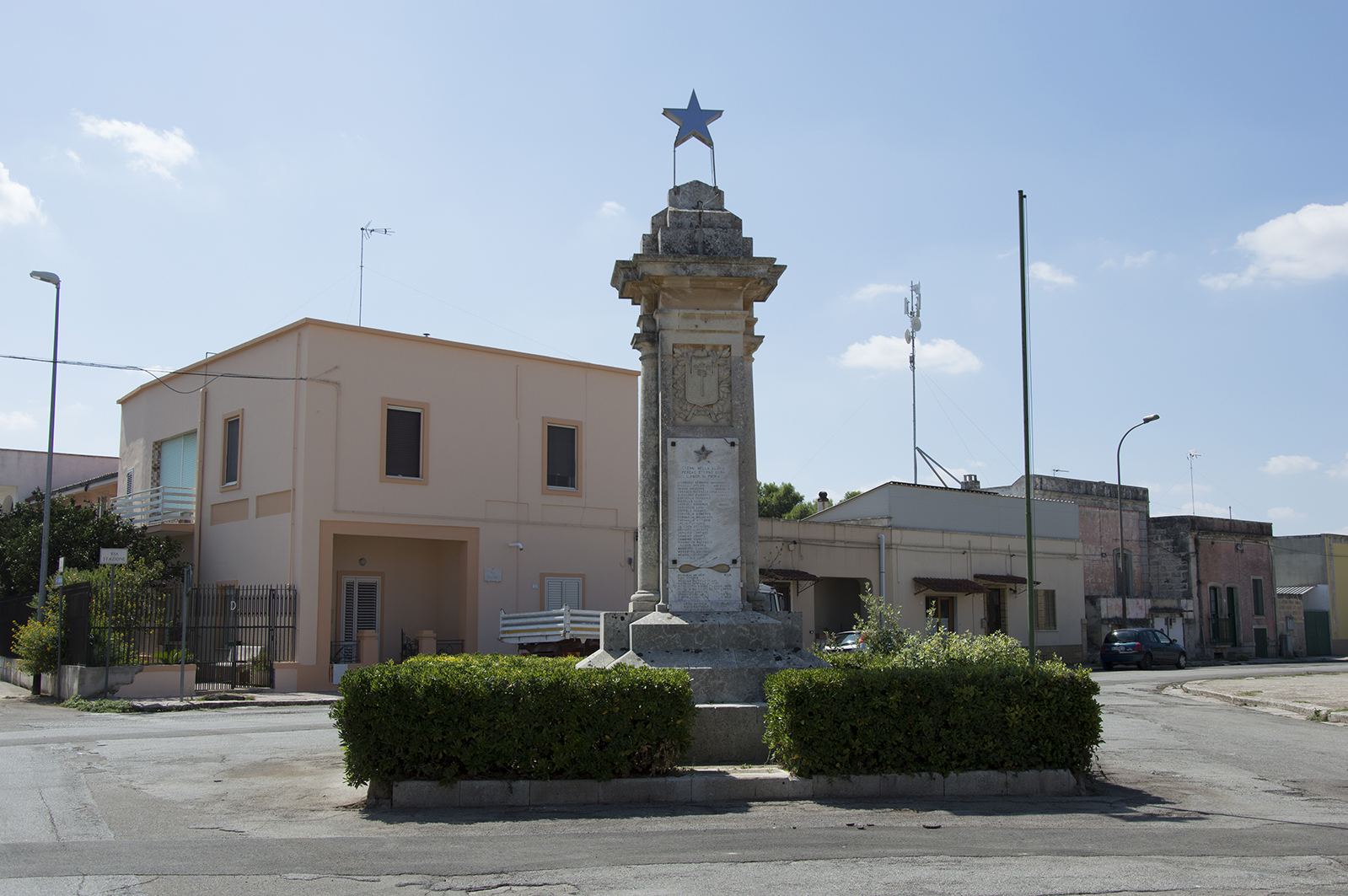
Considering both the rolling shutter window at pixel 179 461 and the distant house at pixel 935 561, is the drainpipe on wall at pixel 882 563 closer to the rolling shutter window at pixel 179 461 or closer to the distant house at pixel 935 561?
the distant house at pixel 935 561

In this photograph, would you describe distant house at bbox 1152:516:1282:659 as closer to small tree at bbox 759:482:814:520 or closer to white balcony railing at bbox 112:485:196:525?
small tree at bbox 759:482:814:520

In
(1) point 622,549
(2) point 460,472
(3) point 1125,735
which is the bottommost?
(3) point 1125,735

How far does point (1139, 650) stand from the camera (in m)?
34.9

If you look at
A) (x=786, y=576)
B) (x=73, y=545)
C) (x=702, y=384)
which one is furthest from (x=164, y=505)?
(x=702, y=384)

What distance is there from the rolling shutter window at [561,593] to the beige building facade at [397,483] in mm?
39

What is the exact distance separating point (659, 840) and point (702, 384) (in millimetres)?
4798

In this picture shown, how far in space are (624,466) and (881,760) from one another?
19.7m

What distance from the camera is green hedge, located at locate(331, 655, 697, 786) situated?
7621 millimetres

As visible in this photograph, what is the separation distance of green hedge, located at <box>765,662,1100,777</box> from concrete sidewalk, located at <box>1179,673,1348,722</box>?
36.8 ft

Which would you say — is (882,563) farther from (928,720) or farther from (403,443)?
(928,720)

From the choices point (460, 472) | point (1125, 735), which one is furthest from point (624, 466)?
point (1125, 735)

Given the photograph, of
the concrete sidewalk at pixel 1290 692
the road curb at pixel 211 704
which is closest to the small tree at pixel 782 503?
the concrete sidewalk at pixel 1290 692

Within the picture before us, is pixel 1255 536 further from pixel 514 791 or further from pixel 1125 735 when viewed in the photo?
pixel 514 791

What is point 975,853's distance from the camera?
6266 millimetres
